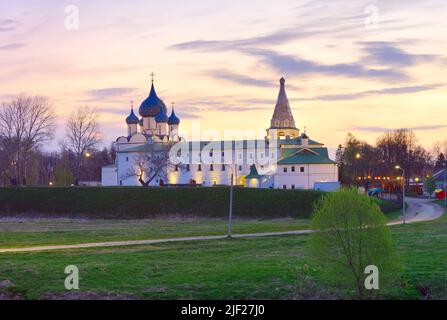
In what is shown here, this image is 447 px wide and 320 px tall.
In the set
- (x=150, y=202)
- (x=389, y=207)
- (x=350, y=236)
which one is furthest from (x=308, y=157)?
(x=350, y=236)

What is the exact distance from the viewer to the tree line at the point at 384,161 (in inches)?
3656

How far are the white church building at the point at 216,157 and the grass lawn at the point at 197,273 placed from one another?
5502cm

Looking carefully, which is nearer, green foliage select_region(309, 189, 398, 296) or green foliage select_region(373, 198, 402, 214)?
green foliage select_region(309, 189, 398, 296)

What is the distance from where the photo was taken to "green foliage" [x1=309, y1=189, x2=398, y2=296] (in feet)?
49.2

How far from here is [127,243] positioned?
95.6 ft

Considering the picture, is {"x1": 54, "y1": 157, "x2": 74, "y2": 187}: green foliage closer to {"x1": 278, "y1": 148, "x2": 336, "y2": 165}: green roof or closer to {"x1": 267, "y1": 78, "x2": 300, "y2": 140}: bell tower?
{"x1": 278, "y1": 148, "x2": 336, "y2": 165}: green roof

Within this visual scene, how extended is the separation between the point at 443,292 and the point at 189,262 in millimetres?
8860

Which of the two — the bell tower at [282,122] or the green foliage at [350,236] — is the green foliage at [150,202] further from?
the green foliage at [350,236]

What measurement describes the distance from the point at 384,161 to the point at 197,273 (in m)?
87.8

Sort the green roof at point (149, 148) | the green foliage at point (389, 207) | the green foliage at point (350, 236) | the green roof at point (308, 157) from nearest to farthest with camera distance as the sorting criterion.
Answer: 1. the green foliage at point (350, 236)
2. the green foliage at point (389, 207)
3. the green roof at point (308, 157)
4. the green roof at point (149, 148)

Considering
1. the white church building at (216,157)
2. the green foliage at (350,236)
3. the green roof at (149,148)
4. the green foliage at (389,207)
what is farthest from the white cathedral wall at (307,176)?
the green foliage at (350,236)

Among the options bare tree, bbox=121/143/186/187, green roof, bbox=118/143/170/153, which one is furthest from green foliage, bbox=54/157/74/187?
green roof, bbox=118/143/170/153

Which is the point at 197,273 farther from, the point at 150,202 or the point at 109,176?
the point at 109,176

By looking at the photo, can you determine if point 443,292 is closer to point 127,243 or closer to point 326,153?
point 127,243
